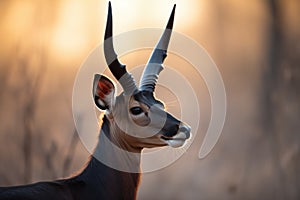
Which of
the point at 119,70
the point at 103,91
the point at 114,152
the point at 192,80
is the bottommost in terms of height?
the point at 114,152

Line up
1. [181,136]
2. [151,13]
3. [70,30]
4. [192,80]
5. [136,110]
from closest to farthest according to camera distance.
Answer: [181,136]
[136,110]
[192,80]
[151,13]
[70,30]

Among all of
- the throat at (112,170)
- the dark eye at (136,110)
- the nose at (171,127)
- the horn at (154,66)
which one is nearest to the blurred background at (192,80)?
the horn at (154,66)

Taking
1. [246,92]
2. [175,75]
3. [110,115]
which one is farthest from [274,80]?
[110,115]

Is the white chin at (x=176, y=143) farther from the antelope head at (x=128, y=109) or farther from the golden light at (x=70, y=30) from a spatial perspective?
the golden light at (x=70, y=30)

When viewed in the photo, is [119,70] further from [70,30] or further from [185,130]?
[70,30]

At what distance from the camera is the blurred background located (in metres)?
13.9

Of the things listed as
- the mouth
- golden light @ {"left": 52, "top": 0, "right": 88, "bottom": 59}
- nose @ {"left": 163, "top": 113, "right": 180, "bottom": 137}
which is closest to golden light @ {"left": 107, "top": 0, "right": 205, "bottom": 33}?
golden light @ {"left": 52, "top": 0, "right": 88, "bottom": 59}

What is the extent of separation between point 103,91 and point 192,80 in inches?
264

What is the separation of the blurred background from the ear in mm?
5005

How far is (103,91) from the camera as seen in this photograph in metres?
8.14

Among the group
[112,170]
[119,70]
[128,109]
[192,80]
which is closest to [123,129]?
[128,109]

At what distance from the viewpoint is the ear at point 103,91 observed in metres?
8.12

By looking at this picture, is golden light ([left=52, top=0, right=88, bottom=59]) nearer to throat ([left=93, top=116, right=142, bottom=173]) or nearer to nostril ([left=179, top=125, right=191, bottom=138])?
throat ([left=93, top=116, right=142, bottom=173])

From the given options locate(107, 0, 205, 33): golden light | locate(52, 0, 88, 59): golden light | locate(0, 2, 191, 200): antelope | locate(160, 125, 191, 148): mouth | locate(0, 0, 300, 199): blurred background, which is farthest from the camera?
locate(52, 0, 88, 59): golden light
